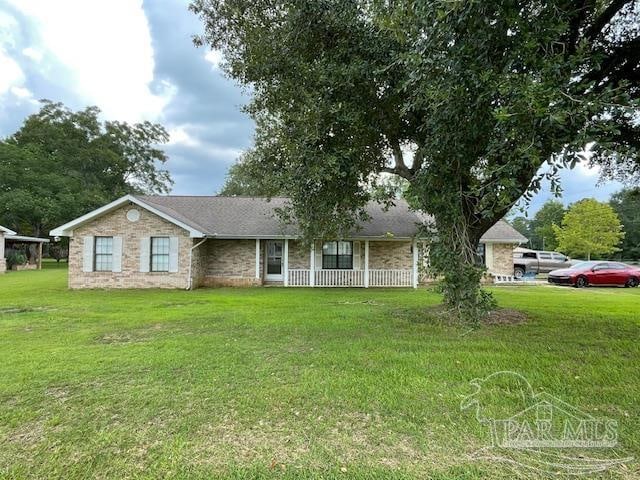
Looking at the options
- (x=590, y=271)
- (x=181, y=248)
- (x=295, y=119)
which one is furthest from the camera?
(x=590, y=271)

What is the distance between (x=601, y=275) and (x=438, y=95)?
1815 cm

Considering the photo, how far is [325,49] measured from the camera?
7508 millimetres

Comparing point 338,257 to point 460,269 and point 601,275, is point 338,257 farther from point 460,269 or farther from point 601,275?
point 601,275

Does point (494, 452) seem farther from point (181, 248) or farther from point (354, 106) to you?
point (181, 248)

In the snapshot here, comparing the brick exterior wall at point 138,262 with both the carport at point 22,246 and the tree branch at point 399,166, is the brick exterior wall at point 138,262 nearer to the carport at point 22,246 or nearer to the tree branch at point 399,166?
the tree branch at point 399,166

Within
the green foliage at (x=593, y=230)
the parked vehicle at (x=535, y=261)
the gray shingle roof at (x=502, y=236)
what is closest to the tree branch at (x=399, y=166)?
the gray shingle roof at (x=502, y=236)

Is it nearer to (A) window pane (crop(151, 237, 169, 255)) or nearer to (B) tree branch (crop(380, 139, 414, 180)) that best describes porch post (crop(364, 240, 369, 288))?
(B) tree branch (crop(380, 139, 414, 180))

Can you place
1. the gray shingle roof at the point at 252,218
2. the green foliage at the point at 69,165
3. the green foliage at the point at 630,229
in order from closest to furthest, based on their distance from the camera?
the gray shingle roof at the point at 252,218
the green foliage at the point at 69,165
the green foliage at the point at 630,229

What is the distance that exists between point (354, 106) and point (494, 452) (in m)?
6.11

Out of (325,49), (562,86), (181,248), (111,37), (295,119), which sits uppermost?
(111,37)

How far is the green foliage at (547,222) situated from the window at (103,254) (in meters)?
52.8

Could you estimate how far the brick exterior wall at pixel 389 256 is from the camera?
17.1 meters

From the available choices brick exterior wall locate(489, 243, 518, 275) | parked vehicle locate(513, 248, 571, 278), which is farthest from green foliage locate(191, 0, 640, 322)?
parked vehicle locate(513, 248, 571, 278)

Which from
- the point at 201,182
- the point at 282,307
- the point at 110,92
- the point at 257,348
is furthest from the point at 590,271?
the point at 201,182
